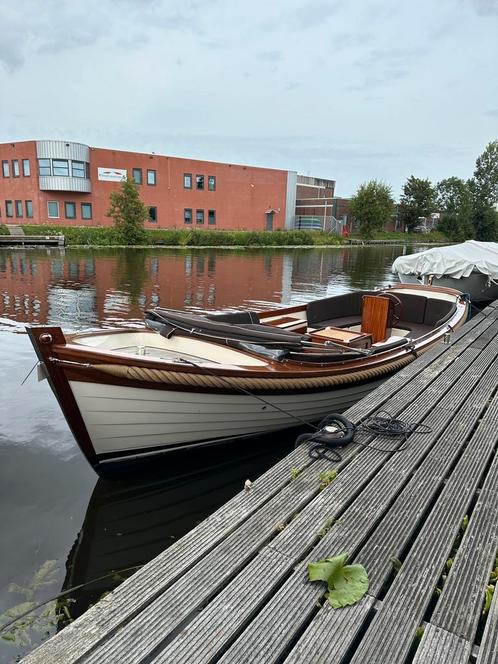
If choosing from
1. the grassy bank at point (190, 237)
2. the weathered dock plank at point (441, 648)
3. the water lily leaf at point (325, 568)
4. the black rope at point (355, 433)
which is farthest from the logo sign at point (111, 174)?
the weathered dock plank at point (441, 648)

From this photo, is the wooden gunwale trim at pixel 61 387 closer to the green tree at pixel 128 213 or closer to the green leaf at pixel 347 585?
the green leaf at pixel 347 585

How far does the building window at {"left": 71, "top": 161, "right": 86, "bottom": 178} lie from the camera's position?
4238 centimetres

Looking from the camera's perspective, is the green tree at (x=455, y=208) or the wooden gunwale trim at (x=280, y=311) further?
the green tree at (x=455, y=208)

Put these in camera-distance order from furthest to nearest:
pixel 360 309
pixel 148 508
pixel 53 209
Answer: pixel 53 209
pixel 360 309
pixel 148 508

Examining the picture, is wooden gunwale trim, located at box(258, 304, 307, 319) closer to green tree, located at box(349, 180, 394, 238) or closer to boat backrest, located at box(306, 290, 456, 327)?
boat backrest, located at box(306, 290, 456, 327)

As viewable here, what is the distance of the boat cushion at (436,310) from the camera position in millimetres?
9008

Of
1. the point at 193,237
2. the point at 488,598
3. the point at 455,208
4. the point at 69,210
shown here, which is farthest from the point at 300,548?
the point at 455,208

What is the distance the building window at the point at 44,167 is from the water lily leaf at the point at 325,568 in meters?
46.1

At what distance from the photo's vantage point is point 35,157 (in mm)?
41594

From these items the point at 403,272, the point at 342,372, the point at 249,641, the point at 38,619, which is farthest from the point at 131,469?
the point at 403,272

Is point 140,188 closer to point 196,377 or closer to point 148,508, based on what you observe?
point 196,377

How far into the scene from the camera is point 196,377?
178 inches

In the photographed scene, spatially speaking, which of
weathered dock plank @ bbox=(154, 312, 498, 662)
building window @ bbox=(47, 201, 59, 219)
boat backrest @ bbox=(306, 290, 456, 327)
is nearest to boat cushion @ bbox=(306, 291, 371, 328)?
boat backrest @ bbox=(306, 290, 456, 327)

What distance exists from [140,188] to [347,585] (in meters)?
47.9
